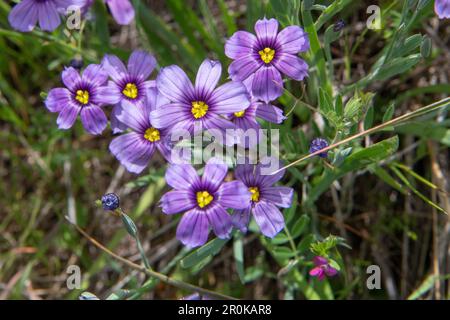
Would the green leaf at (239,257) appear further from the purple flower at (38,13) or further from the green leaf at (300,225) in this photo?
the purple flower at (38,13)

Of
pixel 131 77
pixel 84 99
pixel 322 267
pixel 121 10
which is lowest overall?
pixel 322 267

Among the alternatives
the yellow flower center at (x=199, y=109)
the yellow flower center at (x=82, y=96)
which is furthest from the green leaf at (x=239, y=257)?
the yellow flower center at (x=82, y=96)

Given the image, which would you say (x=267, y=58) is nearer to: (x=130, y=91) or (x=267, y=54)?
(x=267, y=54)

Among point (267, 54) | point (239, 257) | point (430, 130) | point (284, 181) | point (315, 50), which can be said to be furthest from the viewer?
point (284, 181)

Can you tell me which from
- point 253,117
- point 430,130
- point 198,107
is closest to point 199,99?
point 198,107


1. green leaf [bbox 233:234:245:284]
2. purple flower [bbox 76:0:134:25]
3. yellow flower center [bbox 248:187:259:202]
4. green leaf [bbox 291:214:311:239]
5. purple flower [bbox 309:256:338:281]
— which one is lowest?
purple flower [bbox 309:256:338:281]

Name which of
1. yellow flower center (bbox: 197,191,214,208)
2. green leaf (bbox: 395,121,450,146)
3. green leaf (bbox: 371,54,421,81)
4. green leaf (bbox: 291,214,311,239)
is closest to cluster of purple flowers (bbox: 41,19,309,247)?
yellow flower center (bbox: 197,191,214,208)

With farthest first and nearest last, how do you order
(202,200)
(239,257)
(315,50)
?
(239,257) → (315,50) → (202,200)

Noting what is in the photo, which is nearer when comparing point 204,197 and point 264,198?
point 204,197

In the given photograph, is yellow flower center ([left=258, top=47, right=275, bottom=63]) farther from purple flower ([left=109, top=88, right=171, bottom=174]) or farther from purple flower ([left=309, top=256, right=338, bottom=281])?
purple flower ([left=309, top=256, right=338, bottom=281])
